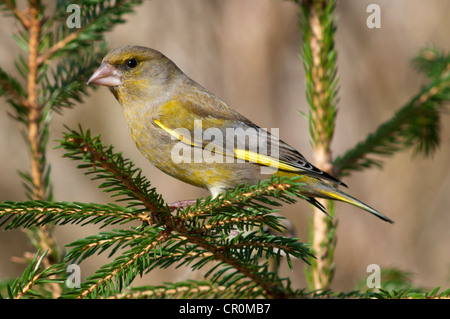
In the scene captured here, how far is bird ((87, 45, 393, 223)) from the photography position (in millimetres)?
2486

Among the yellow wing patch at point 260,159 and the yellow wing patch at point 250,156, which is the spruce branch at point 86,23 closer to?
the yellow wing patch at point 250,156

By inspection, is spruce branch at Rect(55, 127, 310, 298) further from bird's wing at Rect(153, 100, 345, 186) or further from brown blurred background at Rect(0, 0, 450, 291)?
brown blurred background at Rect(0, 0, 450, 291)

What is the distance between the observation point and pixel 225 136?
8.79ft

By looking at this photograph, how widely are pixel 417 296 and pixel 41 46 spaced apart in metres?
2.13

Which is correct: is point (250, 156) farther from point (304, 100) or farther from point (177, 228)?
point (304, 100)

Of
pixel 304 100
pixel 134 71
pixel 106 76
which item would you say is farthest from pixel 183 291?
pixel 304 100

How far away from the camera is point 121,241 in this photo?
176 centimetres

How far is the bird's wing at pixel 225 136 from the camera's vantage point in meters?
2.58

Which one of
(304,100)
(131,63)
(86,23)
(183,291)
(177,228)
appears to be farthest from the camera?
(304,100)

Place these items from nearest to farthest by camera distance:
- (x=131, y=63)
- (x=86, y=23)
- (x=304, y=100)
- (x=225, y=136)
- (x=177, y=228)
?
1. (x=177, y=228)
2. (x=86, y=23)
3. (x=225, y=136)
4. (x=131, y=63)
5. (x=304, y=100)

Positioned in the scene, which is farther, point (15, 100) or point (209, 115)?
point (209, 115)

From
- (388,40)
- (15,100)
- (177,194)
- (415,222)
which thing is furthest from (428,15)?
(15,100)

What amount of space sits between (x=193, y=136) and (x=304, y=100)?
3.47 m

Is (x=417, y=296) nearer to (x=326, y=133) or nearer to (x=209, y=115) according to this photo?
(x=326, y=133)
